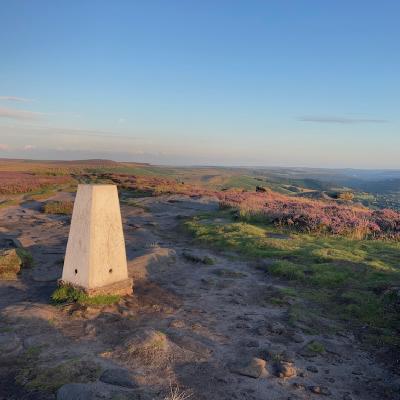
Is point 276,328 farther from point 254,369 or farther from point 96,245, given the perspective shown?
point 96,245

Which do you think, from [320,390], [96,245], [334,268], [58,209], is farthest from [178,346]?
[58,209]

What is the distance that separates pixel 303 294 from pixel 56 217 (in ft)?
59.3

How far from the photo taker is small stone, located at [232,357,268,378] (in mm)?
6602

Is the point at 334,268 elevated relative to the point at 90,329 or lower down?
elevated

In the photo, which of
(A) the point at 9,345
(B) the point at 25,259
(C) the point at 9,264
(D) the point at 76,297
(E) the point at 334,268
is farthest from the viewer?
(B) the point at 25,259

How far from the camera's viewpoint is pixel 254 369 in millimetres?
6711

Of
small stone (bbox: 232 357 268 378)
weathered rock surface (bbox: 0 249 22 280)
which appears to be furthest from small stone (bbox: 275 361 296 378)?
weathered rock surface (bbox: 0 249 22 280)

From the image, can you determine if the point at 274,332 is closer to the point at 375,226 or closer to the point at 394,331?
the point at 394,331

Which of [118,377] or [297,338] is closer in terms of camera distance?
[118,377]

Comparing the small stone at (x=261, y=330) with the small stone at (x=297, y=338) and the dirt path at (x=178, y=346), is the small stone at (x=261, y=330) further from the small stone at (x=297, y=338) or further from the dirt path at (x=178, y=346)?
the small stone at (x=297, y=338)

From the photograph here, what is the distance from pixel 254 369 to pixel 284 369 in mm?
509

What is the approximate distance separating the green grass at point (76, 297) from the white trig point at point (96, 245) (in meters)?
0.12

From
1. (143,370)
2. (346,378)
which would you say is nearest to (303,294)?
(346,378)

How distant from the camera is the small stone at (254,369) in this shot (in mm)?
6602
